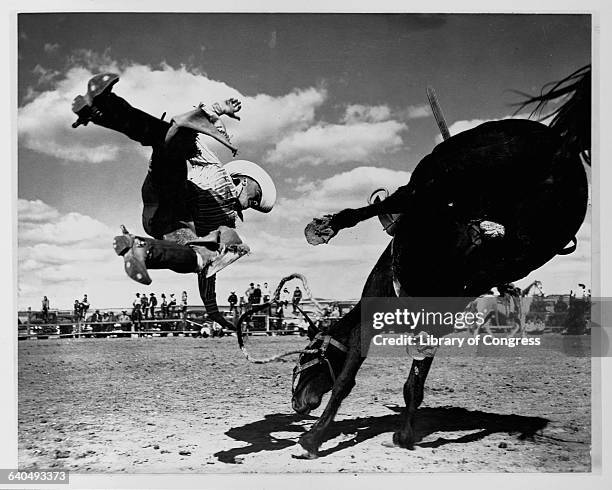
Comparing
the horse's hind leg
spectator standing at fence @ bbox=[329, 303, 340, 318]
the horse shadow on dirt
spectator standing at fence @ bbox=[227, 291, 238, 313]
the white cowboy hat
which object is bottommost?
the horse shadow on dirt

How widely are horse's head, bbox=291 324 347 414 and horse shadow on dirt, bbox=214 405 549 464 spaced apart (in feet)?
0.40

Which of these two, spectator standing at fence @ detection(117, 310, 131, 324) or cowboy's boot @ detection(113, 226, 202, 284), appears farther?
spectator standing at fence @ detection(117, 310, 131, 324)

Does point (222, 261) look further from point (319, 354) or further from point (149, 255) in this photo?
point (319, 354)

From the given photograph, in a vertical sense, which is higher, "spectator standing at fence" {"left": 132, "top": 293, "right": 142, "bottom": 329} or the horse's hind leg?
"spectator standing at fence" {"left": 132, "top": 293, "right": 142, "bottom": 329}

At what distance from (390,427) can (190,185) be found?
2.27 meters

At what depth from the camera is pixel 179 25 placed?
18.3 feet

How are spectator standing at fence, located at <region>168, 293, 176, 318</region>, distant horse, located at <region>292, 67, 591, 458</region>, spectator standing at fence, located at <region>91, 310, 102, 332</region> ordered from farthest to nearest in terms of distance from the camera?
1. spectator standing at fence, located at <region>91, 310, 102, 332</region>
2. spectator standing at fence, located at <region>168, 293, 176, 318</region>
3. distant horse, located at <region>292, 67, 591, 458</region>

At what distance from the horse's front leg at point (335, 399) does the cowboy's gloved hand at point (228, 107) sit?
1801 mm

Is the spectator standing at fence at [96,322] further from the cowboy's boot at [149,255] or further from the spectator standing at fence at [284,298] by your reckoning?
the spectator standing at fence at [284,298]

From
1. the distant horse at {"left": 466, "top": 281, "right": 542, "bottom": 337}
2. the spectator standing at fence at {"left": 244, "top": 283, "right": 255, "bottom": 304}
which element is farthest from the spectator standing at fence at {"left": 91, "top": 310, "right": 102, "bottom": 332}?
the distant horse at {"left": 466, "top": 281, "right": 542, "bottom": 337}

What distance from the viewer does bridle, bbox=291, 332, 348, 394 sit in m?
5.66

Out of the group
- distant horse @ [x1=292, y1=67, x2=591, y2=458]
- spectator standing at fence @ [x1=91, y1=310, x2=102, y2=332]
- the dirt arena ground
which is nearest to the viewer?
distant horse @ [x1=292, y1=67, x2=591, y2=458]

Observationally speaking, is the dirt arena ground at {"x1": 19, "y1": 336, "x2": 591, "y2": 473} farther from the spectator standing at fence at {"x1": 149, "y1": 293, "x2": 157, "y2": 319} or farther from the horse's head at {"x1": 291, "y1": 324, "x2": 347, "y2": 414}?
the spectator standing at fence at {"x1": 149, "y1": 293, "x2": 157, "y2": 319}

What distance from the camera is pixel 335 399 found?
5.59 metres
